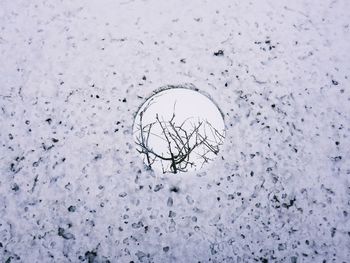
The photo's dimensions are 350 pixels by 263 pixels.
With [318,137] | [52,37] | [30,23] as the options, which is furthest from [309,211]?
[30,23]

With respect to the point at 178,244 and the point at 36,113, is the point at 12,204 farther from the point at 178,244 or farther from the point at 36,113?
the point at 178,244

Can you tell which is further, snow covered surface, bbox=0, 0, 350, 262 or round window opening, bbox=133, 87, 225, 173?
round window opening, bbox=133, 87, 225, 173

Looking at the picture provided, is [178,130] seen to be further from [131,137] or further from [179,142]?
[131,137]

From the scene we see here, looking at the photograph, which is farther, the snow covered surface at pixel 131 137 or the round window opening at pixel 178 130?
the round window opening at pixel 178 130

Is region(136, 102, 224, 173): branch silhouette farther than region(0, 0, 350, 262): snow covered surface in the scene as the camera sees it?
Yes

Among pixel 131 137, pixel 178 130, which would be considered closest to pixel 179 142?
pixel 178 130

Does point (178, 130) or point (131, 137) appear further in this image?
point (178, 130)
